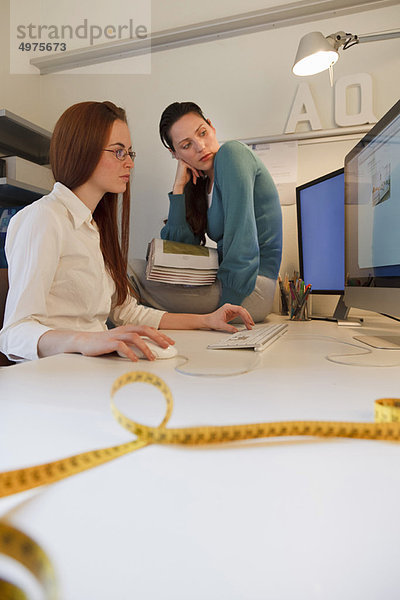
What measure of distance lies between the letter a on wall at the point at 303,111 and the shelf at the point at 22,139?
120cm

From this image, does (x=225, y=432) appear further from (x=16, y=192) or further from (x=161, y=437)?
(x=16, y=192)

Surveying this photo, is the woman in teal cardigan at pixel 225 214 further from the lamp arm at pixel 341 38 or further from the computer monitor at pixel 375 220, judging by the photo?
the lamp arm at pixel 341 38

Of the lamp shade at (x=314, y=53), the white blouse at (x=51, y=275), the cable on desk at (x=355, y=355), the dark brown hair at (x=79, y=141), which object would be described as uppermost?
the lamp shade at (x=314, y=53)

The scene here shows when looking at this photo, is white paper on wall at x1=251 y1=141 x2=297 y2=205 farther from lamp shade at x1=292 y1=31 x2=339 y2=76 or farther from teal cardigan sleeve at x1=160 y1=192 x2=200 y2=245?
teal cardigan sleeve at x1=160 y1=192 x2=200 y2=245

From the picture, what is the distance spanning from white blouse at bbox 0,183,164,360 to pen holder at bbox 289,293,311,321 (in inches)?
27.0

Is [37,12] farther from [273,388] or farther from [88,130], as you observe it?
[273,388]

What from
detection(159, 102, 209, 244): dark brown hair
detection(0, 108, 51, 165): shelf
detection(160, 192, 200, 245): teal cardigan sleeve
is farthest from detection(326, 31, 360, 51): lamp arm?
detection(0, 108, 51, 165): shelf

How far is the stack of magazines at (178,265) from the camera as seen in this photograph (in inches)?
47.3

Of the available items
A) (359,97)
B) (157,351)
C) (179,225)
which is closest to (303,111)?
(359,97)

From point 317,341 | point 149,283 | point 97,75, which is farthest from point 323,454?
point 97,75

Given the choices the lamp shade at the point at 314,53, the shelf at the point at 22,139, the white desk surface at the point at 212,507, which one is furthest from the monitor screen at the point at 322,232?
the shelf at the point at 22,139

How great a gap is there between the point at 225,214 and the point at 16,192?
1.14 metres

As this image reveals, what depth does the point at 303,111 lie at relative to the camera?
180cm

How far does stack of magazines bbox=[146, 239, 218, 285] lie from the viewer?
3.94 ft
